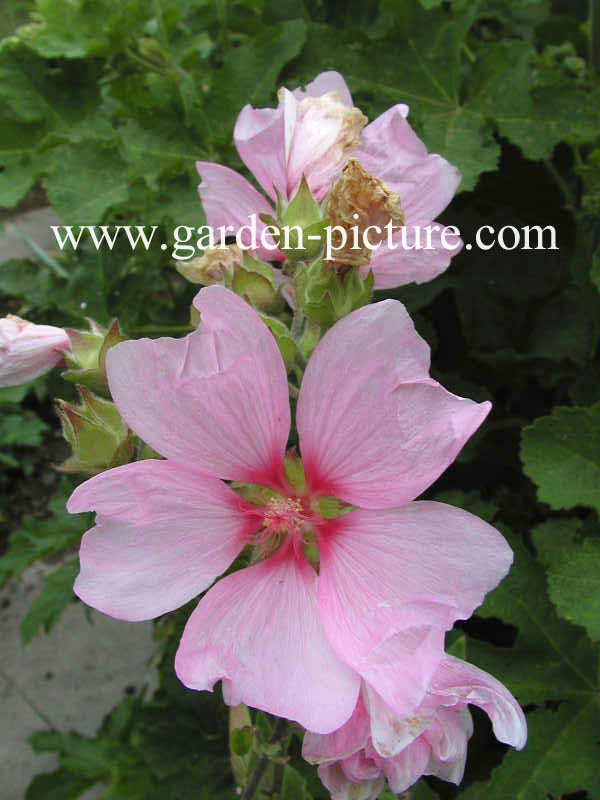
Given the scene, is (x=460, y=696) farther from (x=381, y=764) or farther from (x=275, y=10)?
(x=275, y=10)

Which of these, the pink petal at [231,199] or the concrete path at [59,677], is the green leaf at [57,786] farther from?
the pink petal at [231,199]

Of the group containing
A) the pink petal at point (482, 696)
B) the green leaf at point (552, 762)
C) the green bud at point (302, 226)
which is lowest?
the green leaf at point (552, 762)

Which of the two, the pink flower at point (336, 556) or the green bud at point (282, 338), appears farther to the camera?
the green bud at point (282, 338)

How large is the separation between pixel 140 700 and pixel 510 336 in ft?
3.41

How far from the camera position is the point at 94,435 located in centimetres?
65

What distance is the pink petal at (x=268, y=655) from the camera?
531 millimetres

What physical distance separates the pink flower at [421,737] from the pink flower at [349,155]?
15.0 inches

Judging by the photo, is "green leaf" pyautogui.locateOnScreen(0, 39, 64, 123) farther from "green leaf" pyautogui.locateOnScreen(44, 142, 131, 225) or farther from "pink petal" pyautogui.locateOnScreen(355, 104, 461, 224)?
"pink petal" pyautogui.locateOnScreen(355, 104, 461, 224)

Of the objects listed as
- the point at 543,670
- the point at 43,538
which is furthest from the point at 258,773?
the point at 43,538

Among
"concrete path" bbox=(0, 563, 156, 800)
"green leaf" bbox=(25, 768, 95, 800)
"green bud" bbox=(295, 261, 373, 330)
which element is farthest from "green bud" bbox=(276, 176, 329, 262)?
"concrete path" bbox=(0, 563, 156, 800)

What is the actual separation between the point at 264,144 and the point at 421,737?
543mm

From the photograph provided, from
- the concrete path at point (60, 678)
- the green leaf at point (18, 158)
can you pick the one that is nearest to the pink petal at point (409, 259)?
the green leaf at point (18, 158)

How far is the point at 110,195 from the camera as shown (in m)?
1.24

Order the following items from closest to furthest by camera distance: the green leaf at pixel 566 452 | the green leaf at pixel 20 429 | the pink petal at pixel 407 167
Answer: the pink petal at pixel 407 167
the green leaf at pixel 566 452
the green leaf at pixel 20 429
